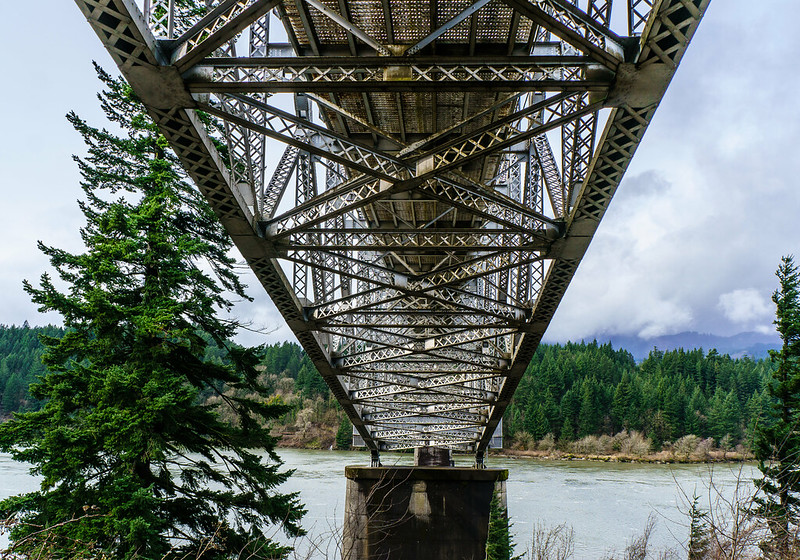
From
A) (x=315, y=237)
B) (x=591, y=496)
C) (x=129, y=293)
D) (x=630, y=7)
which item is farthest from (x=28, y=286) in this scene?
(x=591, y=496)

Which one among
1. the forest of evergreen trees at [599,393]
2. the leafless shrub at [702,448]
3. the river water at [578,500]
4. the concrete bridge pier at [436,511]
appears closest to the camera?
the concrete bridge pier at [436,511]

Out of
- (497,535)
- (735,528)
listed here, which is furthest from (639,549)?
(735,528)

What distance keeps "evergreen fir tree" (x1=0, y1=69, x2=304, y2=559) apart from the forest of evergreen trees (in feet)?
207

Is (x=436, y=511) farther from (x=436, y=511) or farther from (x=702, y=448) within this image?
(x=702, y=448)

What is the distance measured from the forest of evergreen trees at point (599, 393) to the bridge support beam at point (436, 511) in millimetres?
53450

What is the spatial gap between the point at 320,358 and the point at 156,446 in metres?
6.84

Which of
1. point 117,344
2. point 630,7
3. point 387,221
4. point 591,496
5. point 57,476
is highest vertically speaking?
point 387,221

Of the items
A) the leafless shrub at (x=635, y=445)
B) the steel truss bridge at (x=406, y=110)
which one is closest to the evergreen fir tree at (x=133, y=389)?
the steel truss bridge at (x=406, y=110)

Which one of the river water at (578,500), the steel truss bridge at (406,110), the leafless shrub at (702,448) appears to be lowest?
the river water at (578,500)

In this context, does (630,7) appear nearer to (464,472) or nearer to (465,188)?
(465,188)

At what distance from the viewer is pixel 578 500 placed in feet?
120

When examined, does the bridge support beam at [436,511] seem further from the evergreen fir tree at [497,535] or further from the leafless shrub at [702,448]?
the leafless shrub at [702,448]

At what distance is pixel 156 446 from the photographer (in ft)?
38.1

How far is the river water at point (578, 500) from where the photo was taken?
2750 cm
